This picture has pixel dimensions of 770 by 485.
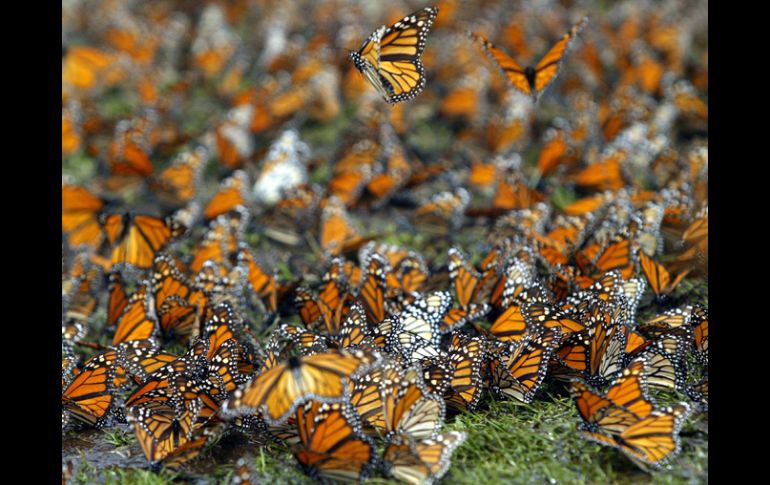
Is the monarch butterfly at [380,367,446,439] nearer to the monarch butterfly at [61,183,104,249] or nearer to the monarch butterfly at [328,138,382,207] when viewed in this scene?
the monarch butterfly at [328,138,382,207]

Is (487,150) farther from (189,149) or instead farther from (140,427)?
(140,427)

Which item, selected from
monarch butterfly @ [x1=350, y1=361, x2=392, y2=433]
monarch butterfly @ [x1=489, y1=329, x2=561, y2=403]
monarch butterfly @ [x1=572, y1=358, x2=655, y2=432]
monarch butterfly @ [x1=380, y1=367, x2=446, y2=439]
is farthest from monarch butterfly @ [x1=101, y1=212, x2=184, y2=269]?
monarch butterfly @ [x1=572, y1=358, x2=655, y2=432]

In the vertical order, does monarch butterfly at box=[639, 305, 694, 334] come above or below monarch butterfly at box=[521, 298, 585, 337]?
above

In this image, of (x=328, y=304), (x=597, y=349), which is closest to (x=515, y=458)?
(x=597, y=349)

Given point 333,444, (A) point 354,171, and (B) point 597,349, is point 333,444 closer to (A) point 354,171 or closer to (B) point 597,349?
(B) point 597,349

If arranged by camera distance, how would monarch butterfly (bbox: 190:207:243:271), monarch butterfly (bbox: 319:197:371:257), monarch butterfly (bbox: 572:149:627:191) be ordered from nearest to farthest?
monarch butterfly (bbox: 190:207:243:271), monarch butterfly (bbox: 319:197:371:257), monarch butterfly (bbox: 572:149:627:191)

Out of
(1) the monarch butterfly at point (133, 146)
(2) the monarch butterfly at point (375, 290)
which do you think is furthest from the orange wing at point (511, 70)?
(1) the monarch butterfly at point (133, 146)

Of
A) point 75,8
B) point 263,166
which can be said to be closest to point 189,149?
point 263,166
